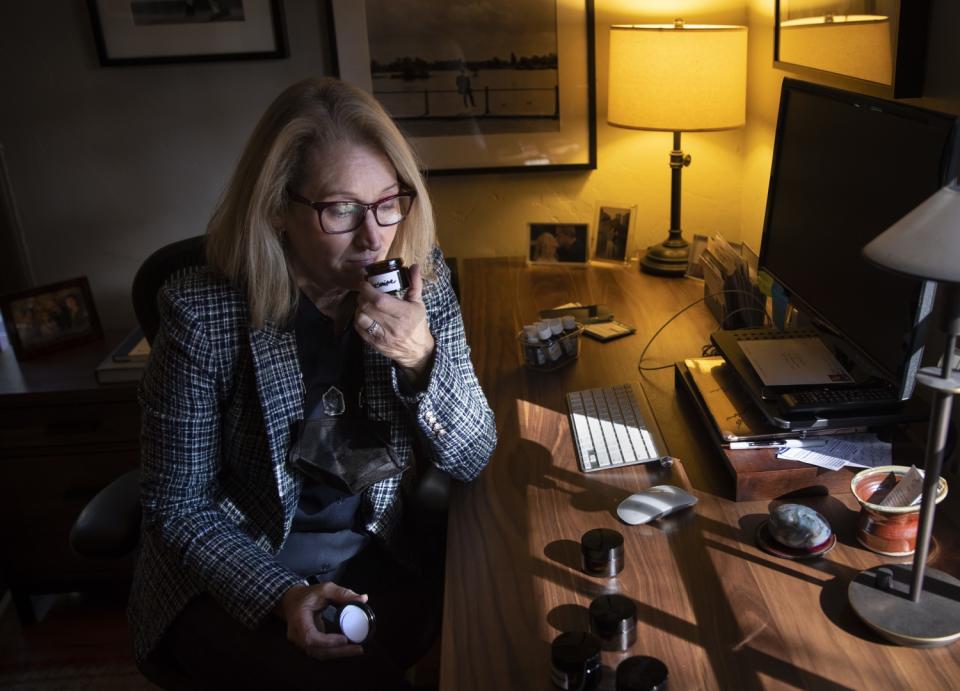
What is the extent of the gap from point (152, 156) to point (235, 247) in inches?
46.6

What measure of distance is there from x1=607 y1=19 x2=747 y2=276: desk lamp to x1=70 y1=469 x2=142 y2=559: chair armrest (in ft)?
4.52

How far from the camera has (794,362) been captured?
1.36 m

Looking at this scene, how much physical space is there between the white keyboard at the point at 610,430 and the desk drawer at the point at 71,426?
1133mm

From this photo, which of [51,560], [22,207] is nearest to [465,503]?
[51,560]

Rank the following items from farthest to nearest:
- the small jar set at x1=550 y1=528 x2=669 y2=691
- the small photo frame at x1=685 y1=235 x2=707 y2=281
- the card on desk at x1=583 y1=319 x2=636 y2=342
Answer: the small photo frame at x1=685 y1=235 x2=707 y2=281 → the card on desk at x1=583 y1=319 x2=636 y2=342 → the small jar set at x1=550 y1=528 x2=669 y2=691

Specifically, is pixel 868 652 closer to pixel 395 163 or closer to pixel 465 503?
pixel 465 503

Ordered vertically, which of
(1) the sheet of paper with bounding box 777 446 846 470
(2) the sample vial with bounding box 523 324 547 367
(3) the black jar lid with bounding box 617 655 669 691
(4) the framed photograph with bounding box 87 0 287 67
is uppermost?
(4) the framed photograph with bounding box 87 0 287 67

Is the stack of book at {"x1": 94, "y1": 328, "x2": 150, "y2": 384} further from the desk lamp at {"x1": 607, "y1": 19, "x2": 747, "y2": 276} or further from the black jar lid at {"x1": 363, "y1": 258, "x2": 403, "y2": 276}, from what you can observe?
the desk lamp at {"x1": 607, "y1": 19, "x2": 747, "y2": 276}

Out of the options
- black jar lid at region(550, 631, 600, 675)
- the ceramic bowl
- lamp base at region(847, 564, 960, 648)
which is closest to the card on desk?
the ceramic bowl

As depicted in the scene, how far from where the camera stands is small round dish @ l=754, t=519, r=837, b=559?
3.59ft

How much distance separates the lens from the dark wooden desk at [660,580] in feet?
3.05

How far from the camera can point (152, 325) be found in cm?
155

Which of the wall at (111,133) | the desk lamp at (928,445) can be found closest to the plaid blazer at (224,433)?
the desk lamp at (928,445)

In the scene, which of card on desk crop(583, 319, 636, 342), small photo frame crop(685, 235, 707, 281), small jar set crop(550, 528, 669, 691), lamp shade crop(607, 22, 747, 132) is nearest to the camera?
small jar set crop(550, 528, 669, 691)
